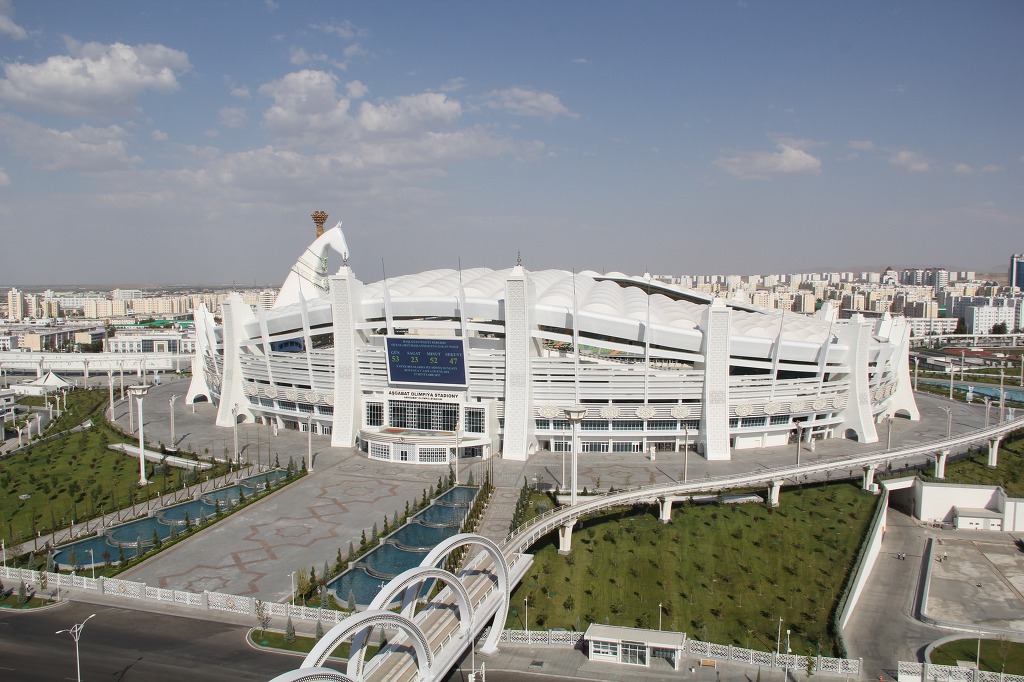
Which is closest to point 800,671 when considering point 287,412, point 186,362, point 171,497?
point 171,497

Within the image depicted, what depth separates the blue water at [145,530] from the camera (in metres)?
30.4

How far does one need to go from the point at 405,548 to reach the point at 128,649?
11.6 metres

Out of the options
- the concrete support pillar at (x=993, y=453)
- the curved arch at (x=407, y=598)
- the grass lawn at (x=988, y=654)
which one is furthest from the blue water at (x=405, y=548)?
the concrete support pillar at (x=993, y=453)

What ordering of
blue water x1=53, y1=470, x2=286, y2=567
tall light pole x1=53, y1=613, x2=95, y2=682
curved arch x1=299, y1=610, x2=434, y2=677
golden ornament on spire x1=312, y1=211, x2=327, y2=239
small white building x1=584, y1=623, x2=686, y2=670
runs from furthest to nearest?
1. golden ornament on spire x1=312, y1=211, x2=327, y2=239
2. blue water x1=53, y1=470, x2=286, y2=567
3. small white building x1=584, y1=623, x2=686, y2=670
4. tall light pole x1=53, y1=613, x2=95, y2=682
5. curved arch x1=299, y1=610, x2=434, y2=677

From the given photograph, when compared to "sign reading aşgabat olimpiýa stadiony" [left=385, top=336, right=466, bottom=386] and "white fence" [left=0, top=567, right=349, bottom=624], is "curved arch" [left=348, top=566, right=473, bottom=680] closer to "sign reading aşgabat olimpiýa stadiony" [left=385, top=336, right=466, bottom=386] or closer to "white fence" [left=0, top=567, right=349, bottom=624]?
"white fence" [left=0, top=567, right=349, bottom=624]

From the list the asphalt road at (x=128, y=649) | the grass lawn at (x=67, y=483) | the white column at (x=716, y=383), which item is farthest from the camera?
the white column at (x=716, y=383)

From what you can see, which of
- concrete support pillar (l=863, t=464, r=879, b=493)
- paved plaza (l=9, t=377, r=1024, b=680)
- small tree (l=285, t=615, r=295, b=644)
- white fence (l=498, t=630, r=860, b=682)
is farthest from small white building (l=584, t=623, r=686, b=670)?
concrete support pillar (l=863, t=464, r=879, b=493)

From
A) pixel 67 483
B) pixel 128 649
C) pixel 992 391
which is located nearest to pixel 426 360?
pixel 67 483

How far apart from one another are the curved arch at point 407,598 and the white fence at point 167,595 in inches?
226

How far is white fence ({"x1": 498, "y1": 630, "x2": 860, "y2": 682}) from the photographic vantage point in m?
21.7

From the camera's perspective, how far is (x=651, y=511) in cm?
3609

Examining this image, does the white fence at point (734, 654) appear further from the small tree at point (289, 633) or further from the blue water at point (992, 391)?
the blue water at point (992, 391)

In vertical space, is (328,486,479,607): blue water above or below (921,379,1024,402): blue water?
below

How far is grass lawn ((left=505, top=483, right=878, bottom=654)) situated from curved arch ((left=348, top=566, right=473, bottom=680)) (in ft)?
18.9
